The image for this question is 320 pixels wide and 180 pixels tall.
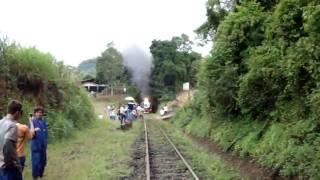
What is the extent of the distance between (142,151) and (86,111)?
16.9m

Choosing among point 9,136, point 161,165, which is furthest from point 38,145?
point 9,136

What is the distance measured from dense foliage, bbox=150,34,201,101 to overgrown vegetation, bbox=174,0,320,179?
5043 cm

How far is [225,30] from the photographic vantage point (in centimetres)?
2144

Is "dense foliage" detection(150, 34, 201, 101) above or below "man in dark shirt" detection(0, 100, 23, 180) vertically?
above

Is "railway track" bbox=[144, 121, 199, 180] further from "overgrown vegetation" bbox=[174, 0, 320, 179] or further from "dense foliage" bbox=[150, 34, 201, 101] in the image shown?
"dense foliage" bbox=[150, 34, 201, 101]

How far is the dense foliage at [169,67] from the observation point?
77.1 metres

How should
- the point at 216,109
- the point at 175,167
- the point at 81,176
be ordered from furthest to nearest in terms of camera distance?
the point at 216,109 → the point at 175,167 → the point at 81,176

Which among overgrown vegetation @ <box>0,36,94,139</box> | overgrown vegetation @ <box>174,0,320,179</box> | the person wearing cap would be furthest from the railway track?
overgrown vegetation @ <box>0,36,94,139</box>

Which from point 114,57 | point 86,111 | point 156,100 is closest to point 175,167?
point 86,111

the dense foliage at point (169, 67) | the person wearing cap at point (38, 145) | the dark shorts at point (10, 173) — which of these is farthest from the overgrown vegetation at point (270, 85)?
the dense foliage at point (169, 67)

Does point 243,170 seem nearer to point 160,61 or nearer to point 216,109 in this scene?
point 216,109

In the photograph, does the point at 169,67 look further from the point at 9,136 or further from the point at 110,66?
the point at 9,136

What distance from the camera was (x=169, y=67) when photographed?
77.4 meters

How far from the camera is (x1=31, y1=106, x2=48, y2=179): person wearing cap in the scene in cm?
1273
